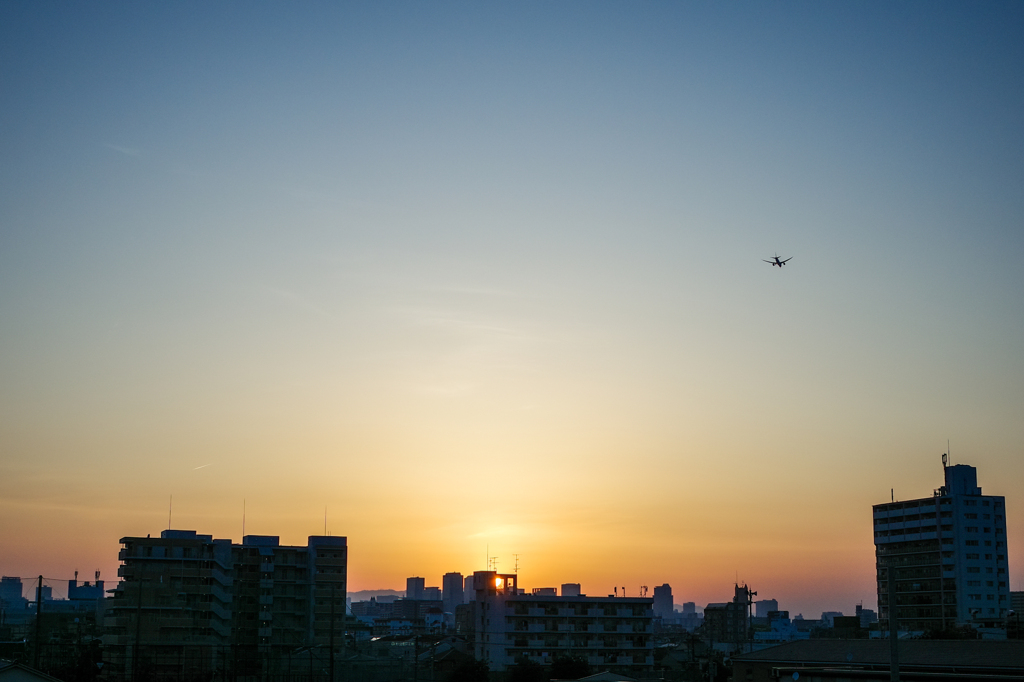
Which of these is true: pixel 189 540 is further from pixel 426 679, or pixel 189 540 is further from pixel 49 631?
pixel 426 679

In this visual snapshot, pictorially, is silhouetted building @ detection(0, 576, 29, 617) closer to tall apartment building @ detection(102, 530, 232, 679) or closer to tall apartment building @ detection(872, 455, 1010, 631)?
tall apartment building @ detection(102, 530, 232, 679)

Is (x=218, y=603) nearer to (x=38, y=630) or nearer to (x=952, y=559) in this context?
(x=38, y=630)

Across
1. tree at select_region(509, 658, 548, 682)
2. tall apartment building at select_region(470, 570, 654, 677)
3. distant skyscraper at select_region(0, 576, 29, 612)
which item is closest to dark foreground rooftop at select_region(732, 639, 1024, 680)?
tree at select_region(509, 658, 548, 682)

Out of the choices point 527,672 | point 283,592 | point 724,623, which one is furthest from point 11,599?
point 724,623

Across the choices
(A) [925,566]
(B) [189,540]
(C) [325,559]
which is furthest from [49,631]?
(A) [925,566]

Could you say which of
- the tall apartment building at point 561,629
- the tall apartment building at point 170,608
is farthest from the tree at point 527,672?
the tall apartment building at point 170,608
